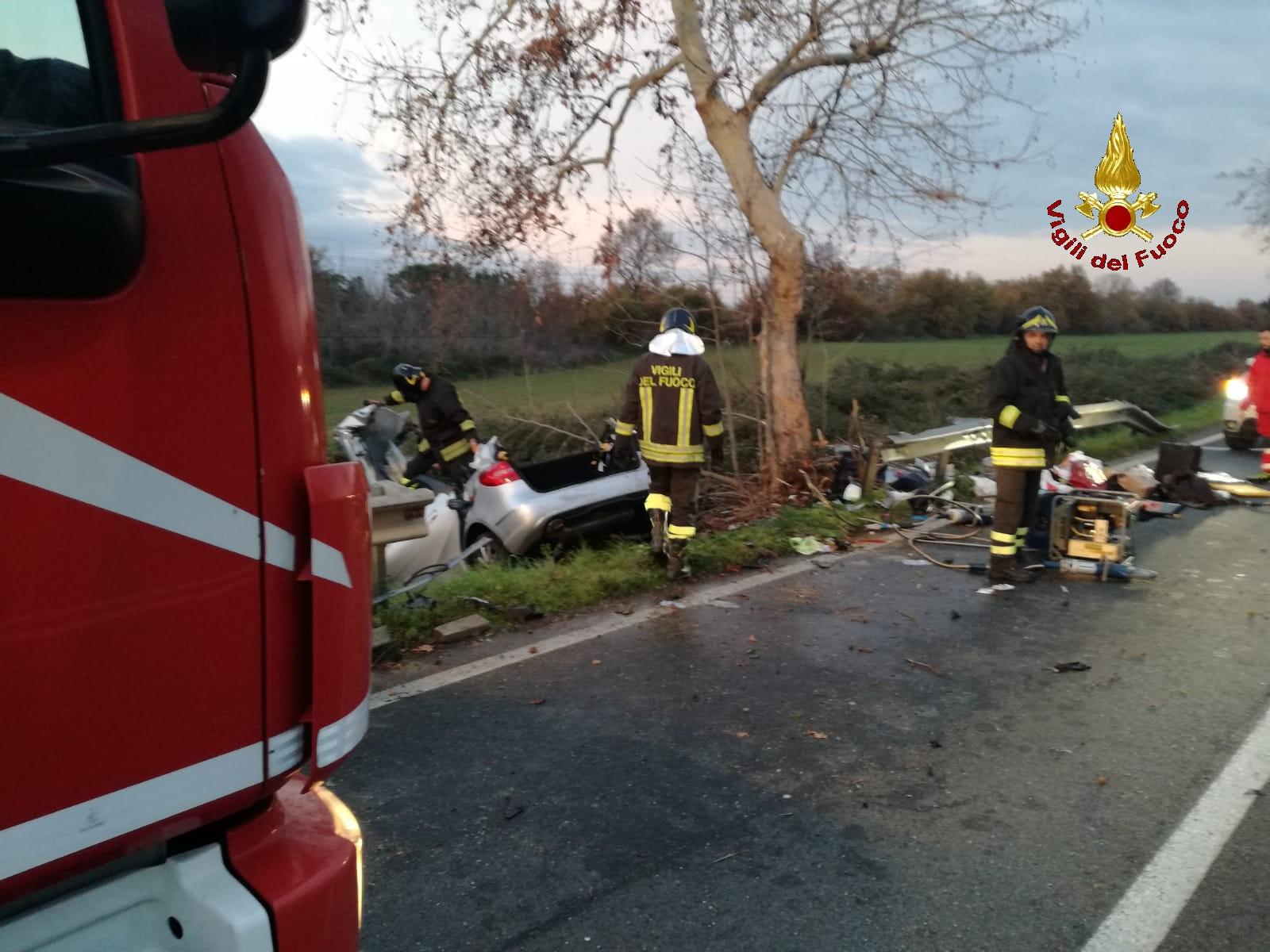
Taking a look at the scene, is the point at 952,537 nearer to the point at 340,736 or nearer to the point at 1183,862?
the point at 1183,862

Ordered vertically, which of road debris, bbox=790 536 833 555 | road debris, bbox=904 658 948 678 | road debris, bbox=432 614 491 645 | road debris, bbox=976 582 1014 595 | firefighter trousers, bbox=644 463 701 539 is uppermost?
firefighter trousers, bbox=644 463 701 539

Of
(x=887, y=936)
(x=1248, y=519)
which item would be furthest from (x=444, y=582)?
(x=1248, y=519)

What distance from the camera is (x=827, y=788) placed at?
3.55m

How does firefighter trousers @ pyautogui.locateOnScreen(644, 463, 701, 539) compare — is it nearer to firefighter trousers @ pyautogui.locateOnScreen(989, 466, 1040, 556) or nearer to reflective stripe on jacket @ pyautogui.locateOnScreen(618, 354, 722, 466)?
reflective stripe on jacket @ pyautogui.locateOnScreen(618, 354, 722, 466)

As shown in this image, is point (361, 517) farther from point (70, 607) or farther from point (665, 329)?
point (665, 329)

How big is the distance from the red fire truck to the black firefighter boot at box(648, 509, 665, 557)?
16.4 feet

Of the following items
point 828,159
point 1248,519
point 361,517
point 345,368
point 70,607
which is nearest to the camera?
point 70,607

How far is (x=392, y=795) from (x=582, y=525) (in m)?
4.10

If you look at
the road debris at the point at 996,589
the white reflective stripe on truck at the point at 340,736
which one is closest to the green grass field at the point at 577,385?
the road debris at the point at 996,589

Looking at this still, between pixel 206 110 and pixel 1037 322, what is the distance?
635 centimetres

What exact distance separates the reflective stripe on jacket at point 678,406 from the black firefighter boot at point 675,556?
0.58 metres

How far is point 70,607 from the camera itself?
1258mm

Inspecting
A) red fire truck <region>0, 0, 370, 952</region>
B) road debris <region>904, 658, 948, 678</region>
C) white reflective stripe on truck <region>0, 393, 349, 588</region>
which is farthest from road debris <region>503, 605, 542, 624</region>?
white reflective stripe on truck <region>0, 393, 349, 588</region>

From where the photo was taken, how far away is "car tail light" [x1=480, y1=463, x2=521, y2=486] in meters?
7.27
